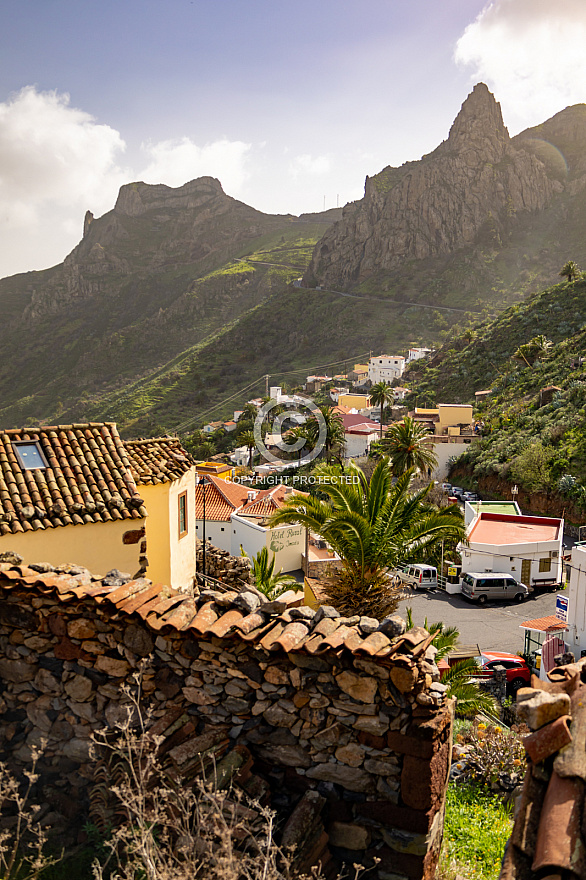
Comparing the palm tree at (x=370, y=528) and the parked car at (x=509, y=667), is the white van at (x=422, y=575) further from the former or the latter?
the palm tree at (x=370, y=528)

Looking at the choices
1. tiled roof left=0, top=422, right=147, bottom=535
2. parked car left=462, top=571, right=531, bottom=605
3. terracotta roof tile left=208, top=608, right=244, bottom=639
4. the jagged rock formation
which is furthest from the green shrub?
the jagged rock formation

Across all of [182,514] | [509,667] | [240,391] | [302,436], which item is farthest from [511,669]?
[240,391]

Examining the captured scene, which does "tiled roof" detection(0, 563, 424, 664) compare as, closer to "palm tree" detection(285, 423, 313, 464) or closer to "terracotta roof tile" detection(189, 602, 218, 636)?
"terracotta roof tile" detection(189, 602, 218, 636)

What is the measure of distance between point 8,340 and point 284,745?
16263 cm

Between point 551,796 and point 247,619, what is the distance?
242cm

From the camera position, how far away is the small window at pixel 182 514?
475 inches

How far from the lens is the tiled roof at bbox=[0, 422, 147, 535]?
28.4 feet

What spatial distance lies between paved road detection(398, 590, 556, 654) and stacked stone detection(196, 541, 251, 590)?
304 inches

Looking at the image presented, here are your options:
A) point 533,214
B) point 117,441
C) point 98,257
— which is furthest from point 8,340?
point 117,441

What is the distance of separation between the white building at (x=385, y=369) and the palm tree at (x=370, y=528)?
67.4 metres

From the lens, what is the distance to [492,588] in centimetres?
2559

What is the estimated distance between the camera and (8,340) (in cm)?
14825

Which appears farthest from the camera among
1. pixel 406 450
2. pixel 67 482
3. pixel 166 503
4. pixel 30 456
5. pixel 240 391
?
pixel 240 391

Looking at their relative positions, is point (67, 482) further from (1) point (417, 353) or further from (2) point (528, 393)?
(1) point (417, 353)
